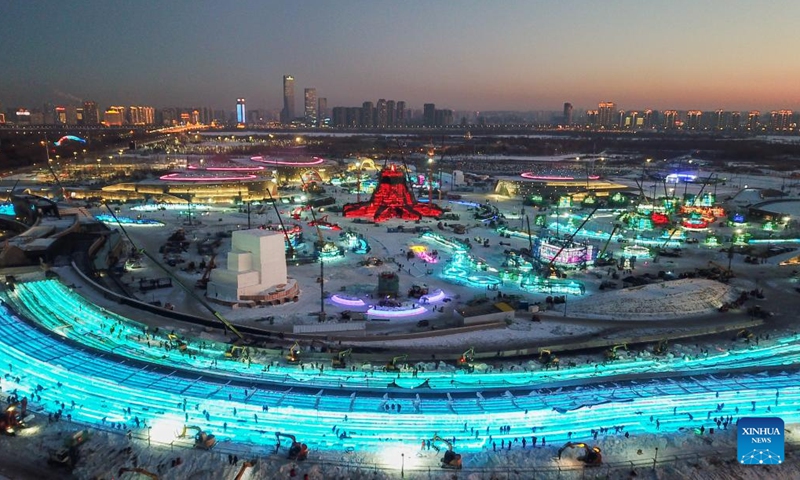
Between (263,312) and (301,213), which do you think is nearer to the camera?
(263,312)

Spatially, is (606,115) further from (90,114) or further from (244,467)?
Result: (244,467)

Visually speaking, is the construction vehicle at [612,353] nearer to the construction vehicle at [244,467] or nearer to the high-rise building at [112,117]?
the construction vehicle at [244,467]

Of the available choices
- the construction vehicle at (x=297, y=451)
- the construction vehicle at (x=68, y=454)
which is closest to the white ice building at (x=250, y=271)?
the construction vehicle at (x=68, y=454)

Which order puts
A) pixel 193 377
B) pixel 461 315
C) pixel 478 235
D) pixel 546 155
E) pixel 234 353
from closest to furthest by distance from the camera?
pixel 193 377, pixel 234 353, pixel 461 315, pixel 478 235, pixel 546 155

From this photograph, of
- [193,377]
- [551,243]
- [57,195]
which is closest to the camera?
[193,377]

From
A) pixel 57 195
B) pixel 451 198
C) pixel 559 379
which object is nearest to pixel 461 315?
pixel 559 379

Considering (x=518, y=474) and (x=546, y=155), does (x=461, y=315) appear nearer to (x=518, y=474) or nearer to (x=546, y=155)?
Result: (x=518, y=474)
